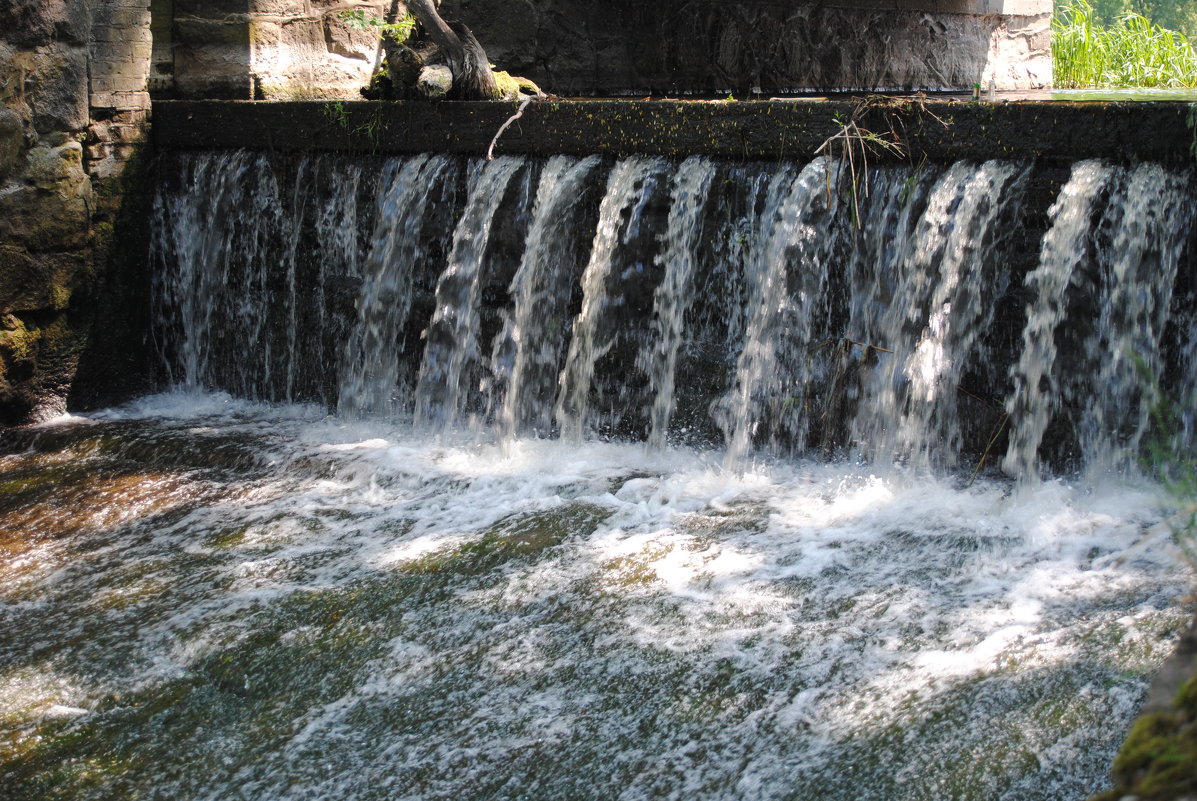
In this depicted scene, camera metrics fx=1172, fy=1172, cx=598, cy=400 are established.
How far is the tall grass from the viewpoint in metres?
12.3

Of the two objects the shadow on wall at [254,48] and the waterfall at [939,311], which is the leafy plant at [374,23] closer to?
the shadow on wall at [254,48]

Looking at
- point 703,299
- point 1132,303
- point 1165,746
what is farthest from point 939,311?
point 1165,746

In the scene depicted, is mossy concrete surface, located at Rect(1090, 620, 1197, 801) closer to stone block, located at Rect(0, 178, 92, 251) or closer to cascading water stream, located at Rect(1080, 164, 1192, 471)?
cascading water stream, located at Rect(1080, 164, 1192, 471)

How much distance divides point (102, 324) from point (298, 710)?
4401 mm

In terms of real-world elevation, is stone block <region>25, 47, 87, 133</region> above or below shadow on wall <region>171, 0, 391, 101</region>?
below

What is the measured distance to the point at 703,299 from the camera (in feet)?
17.7

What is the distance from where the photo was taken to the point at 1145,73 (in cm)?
1218

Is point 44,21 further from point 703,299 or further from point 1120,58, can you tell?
point 1120,58

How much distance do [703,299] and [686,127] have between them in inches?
30.9

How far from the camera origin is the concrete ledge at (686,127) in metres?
4.44

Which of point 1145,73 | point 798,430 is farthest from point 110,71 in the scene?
point 1145,73

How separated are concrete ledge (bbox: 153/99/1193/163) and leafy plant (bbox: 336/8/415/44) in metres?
1.21

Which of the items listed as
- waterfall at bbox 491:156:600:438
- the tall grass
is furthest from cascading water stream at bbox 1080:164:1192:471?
the tall grass

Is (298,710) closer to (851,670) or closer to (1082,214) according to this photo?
(851,670)
